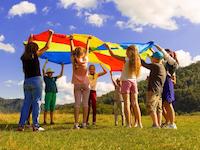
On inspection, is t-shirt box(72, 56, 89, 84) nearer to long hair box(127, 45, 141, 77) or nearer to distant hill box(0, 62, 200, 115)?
long hair box(127, 45, 141, 77)

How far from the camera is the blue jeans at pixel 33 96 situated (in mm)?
8969

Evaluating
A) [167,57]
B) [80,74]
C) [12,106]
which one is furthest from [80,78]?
[12,106]

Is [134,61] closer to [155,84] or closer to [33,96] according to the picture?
[155,84]

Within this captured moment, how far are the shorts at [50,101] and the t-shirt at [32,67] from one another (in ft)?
13.7

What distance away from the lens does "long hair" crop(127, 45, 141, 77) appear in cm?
975

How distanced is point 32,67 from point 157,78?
321cm

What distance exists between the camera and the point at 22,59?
30.0ft

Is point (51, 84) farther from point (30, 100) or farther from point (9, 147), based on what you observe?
point (9, 147)

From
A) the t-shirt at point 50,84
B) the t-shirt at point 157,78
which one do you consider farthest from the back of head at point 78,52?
the t-shirt at point 50,84

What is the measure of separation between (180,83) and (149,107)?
13664cm

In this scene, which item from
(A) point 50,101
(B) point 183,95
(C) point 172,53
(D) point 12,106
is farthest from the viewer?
(B) point 183,95

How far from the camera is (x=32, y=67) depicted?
8.98 meters

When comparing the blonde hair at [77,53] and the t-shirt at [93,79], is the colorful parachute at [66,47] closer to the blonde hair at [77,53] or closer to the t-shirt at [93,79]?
the t-shirt at [93,79]

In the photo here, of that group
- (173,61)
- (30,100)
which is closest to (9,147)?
(30,100)
